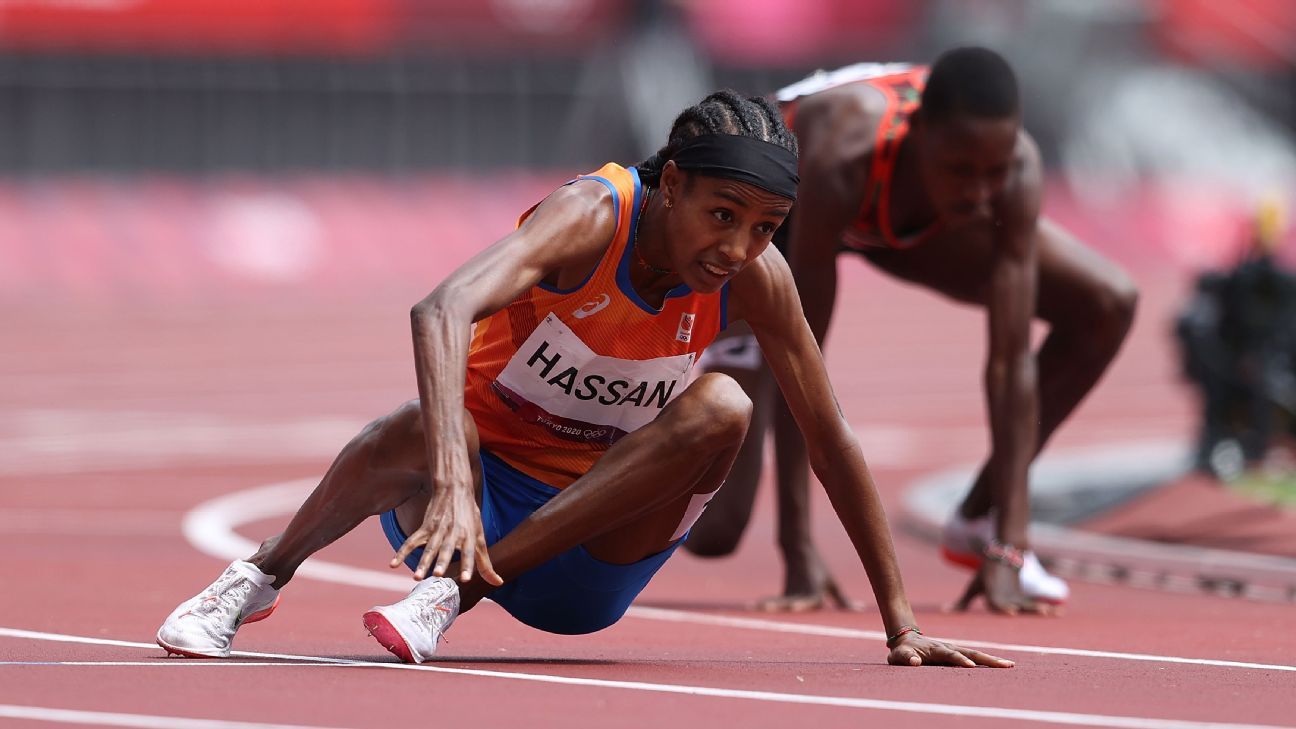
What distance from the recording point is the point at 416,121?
3161 cm

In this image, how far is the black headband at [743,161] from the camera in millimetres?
5043

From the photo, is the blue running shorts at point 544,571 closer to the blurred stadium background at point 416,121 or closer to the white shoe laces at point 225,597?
the white shoe laces at point 225,597

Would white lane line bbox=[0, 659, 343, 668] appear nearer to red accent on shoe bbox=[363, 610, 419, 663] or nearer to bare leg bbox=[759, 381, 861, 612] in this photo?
red accent on shoe bbox=[363, 610, 419, 663]

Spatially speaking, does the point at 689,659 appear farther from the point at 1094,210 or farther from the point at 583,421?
the point at 1094,210

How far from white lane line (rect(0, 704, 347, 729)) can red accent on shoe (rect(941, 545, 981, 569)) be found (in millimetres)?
4476

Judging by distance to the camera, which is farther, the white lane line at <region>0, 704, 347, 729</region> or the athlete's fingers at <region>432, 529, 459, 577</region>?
the athlete's fingers at <region>432, 529, 459, 577</region>

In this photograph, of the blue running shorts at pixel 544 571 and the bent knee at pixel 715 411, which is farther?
the blue running shorts at pixel 544 571

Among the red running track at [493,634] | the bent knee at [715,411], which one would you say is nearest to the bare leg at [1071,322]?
the red running track at [493,634]

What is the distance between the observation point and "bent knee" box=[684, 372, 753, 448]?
522 centimetres

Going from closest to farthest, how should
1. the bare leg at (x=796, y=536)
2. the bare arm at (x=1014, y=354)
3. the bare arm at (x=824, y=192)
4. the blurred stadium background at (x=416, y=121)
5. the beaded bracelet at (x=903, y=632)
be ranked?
the beaded bracelet at (x=903, y=632)
the bare arm at (x=824, y=192)
the bare arm at (x=1014, y=354)
the bare leg at (x=796, y=536)
the blurred stadium background at (x=416, y=121)

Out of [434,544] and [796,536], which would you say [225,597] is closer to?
[434,544]

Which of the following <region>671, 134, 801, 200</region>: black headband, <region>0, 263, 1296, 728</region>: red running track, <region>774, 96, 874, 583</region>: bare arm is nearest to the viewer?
<region>0, 263, 1296, 728</region>: red running track

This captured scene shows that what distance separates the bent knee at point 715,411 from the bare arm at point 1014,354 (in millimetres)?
2781

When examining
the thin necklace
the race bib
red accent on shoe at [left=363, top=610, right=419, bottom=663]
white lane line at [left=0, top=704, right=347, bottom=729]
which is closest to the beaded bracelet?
the race bib
